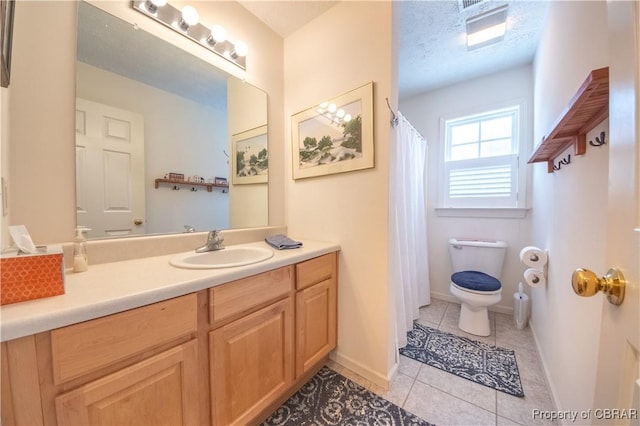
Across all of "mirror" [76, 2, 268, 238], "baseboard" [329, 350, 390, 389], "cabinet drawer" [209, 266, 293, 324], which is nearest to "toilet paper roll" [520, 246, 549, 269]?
"baseboard" [329, 350, 390, 389]

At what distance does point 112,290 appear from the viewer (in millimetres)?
718

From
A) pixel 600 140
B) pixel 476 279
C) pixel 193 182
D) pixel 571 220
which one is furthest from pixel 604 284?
pixel 476 279

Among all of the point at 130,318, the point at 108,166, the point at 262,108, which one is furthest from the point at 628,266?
the point at 262,108

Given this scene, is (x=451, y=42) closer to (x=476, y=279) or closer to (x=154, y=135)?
(x=476, y=279)

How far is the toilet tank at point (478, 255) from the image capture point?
7.20 feet

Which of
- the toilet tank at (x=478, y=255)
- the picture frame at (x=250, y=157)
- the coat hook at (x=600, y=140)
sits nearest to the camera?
the coat hook at (x=600, y=140)

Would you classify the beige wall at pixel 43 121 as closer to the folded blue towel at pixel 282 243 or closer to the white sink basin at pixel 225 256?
the white sink basin at pixel 225 256

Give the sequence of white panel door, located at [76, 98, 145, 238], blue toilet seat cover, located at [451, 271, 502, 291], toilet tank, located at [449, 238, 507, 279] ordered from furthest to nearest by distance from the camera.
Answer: toilet tank, located at [449, 238, 507, 279], blue toilet seat cover, located at [451, 271, 502, 291], white panel door, located at [76, 98, 145, 238]

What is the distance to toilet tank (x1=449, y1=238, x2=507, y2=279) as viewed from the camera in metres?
2.19

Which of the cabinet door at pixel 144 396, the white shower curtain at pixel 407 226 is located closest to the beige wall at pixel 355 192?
the white shower curtain at pixel 407 226

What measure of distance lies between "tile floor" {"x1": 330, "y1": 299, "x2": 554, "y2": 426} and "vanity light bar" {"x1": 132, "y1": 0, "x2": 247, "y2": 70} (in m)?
2.25

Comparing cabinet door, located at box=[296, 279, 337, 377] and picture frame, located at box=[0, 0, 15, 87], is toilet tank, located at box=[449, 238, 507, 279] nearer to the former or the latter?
cabinet door, located at box=[296, 279, 337, 377]

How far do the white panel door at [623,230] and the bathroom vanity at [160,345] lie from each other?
103cm

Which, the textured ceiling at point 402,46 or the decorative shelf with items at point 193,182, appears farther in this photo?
the decorative shelf with items at point 193,182
